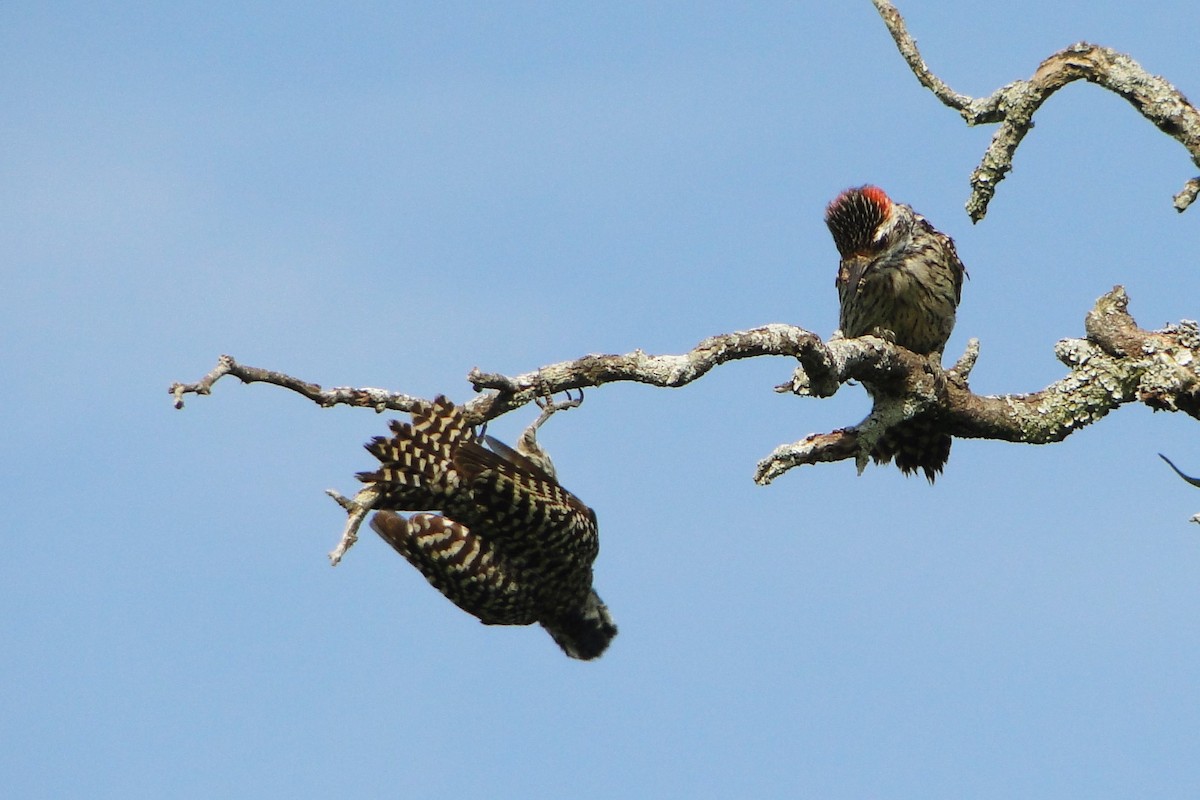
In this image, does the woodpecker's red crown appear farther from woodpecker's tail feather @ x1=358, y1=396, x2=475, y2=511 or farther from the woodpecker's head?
woodpecker's tail feather @ x1=358, y1=396, x2=475, y2=511

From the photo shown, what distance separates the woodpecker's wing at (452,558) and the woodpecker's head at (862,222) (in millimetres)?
2392

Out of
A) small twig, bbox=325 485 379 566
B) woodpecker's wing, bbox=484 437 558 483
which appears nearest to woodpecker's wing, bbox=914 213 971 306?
woodpecker's wing, bbox=484 437 558 483

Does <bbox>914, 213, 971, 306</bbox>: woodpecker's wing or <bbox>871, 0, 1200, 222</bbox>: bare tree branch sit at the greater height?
<bbox>914, 213, 971, 306</bbox>: woodpecker's wing

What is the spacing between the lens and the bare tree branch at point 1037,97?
4.73 m

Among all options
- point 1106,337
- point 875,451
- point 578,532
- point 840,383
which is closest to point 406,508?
point 578,532

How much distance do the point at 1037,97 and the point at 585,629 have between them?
12.4ft

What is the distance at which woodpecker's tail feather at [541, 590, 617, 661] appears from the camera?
24.0 ft

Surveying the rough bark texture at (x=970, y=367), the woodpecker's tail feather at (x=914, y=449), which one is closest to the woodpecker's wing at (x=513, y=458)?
the rough bark texture at (x=970, y=367)

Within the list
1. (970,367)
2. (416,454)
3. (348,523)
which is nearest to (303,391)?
(348,523)

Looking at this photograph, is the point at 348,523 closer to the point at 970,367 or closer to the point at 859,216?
the point at 970,367

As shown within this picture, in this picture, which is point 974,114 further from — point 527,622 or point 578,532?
point 527,622

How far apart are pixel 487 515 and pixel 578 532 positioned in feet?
1.93

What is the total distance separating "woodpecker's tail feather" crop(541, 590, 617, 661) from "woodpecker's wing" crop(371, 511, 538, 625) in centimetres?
105

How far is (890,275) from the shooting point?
6.96m
